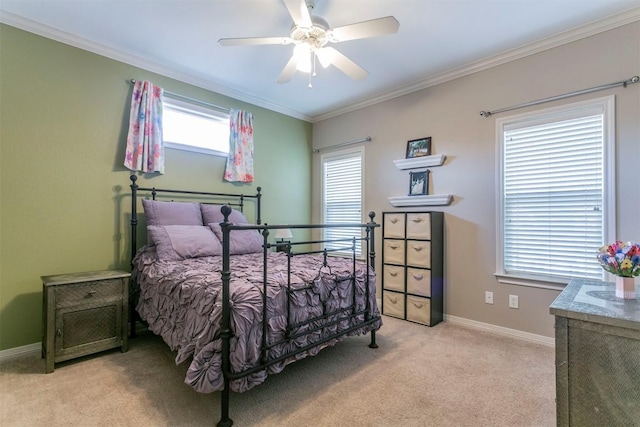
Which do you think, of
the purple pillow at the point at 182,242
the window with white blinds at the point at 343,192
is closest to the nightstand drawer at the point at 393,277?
the window with white blinds at the point at 343,192

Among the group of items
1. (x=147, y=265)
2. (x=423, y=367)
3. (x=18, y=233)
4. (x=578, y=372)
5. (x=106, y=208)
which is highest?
(x=106, y=208)

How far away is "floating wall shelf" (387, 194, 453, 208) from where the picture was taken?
3.28 metres

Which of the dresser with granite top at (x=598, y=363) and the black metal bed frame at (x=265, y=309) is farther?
the black metal bed frame at (x=265, y=309)

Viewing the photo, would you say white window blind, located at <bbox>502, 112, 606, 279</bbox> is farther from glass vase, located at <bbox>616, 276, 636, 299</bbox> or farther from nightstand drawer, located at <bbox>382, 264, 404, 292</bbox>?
glass vase, located at <bbox>616, 276, 636, 299</bbox>

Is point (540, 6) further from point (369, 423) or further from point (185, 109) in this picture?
point (185, 109)

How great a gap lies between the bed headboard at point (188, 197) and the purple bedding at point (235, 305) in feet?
1.18

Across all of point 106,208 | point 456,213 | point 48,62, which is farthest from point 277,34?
point 456,213

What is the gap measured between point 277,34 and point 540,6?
2.02 meters

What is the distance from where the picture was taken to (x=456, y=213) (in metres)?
3.25

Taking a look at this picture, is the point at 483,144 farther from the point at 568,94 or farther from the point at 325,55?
the point at 325,55

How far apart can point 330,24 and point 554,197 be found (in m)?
2.39

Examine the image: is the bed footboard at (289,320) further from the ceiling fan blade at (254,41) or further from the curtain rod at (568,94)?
the curtain rod at (568,94)

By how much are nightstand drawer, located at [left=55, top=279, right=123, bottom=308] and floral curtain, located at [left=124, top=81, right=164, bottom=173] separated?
1.14 meters

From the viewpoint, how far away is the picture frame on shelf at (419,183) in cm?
348
